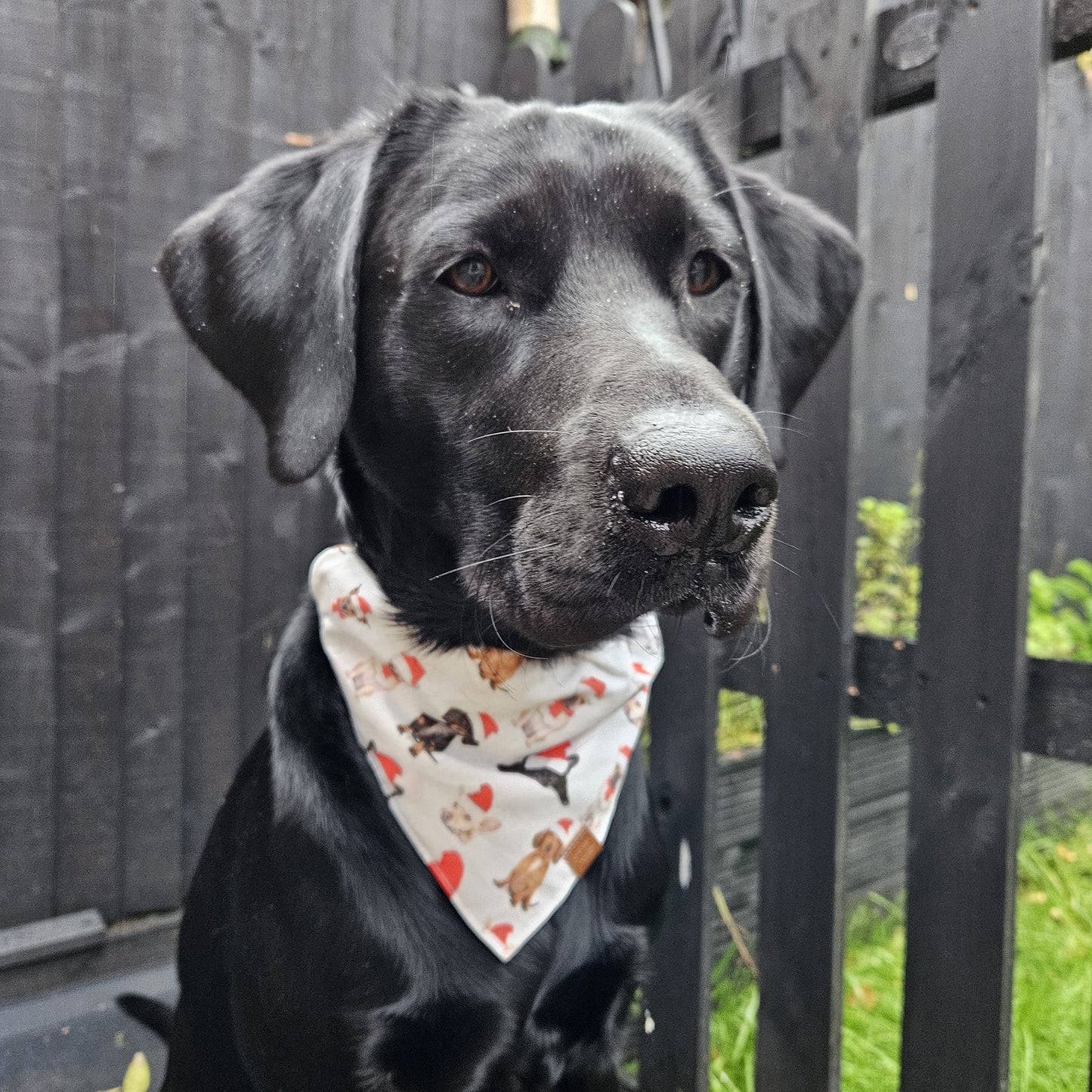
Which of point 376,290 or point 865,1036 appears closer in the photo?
point 376,290

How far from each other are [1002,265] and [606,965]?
137cm

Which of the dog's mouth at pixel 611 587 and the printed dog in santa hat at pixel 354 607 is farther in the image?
the printed dog in santa hat at pixel 354 607

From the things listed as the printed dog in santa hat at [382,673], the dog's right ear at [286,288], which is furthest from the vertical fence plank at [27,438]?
the printed dog in santa hat at [382,673]

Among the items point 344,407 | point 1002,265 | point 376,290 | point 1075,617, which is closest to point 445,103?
point 376,290

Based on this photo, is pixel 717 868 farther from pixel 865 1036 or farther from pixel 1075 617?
pixel 1075 617

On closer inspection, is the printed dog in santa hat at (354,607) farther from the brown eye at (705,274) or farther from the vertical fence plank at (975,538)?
the vertical fence plank at (975,538)

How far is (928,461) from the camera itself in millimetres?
1686

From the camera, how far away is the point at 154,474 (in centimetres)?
258

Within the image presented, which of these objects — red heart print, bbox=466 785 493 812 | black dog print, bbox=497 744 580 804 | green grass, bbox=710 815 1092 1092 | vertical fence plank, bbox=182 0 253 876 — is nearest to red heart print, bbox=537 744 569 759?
black dog print, bbox=497 744 580 804

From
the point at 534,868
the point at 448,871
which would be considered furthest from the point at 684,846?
the point at 448,871

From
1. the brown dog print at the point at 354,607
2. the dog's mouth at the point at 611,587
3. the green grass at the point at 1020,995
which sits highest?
the dog's mouth at the point at 611,587

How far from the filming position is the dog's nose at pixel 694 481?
3.33 feet

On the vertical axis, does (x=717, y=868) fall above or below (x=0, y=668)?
below

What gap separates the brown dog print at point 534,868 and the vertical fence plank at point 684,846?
2.12 ft
